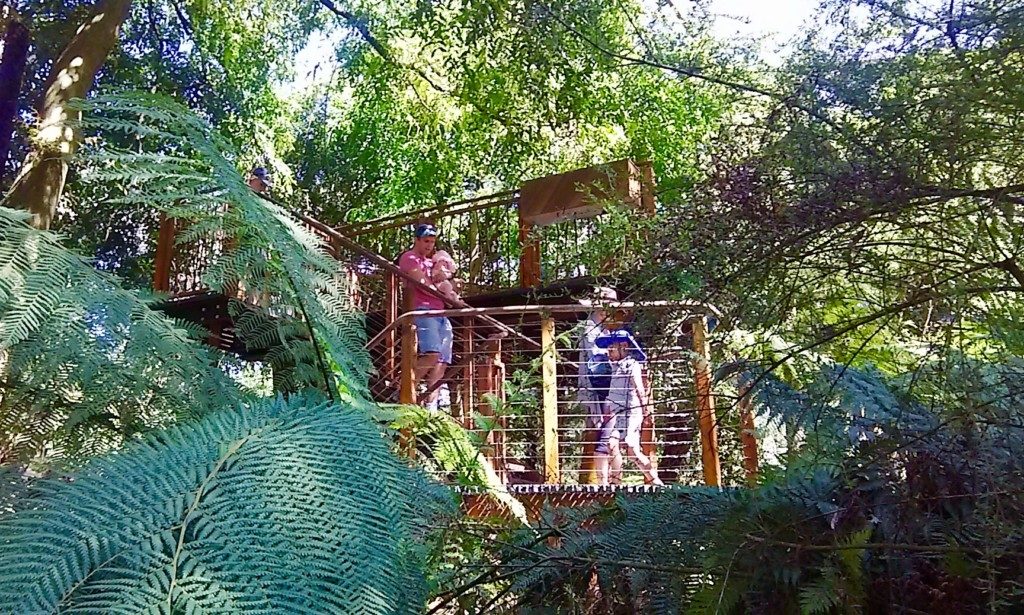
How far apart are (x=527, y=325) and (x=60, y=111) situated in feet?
9.52

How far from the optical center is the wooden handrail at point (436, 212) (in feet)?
27.2

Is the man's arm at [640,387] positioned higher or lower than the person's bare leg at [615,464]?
higher

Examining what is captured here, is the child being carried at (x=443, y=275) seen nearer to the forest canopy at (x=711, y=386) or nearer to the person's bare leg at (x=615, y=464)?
Result: the person's bare leg at (x=615, y=464)

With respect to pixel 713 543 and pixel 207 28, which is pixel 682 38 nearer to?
pixel 713 543

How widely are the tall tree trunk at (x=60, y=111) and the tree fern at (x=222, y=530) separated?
11.8 feet

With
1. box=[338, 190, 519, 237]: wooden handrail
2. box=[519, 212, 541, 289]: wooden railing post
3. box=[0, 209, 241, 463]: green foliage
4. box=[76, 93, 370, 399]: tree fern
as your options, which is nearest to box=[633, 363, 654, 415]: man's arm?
box=[76, 93, 370, 399]: tree fern

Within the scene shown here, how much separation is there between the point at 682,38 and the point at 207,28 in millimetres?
6194

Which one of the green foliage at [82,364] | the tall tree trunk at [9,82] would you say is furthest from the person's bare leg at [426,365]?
the tall tree trunk at [9,82]

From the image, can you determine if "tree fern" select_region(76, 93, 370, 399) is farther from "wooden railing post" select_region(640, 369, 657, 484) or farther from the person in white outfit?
"wooden railing post" select_region(640, 369, 657, 484)

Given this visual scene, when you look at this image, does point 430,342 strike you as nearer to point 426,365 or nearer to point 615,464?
point 426,365

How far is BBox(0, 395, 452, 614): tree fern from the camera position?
0.76m

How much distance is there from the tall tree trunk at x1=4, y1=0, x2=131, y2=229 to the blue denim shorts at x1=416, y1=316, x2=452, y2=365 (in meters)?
2.01

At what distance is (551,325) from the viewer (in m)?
4.30

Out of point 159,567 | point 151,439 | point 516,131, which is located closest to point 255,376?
point 151,439
